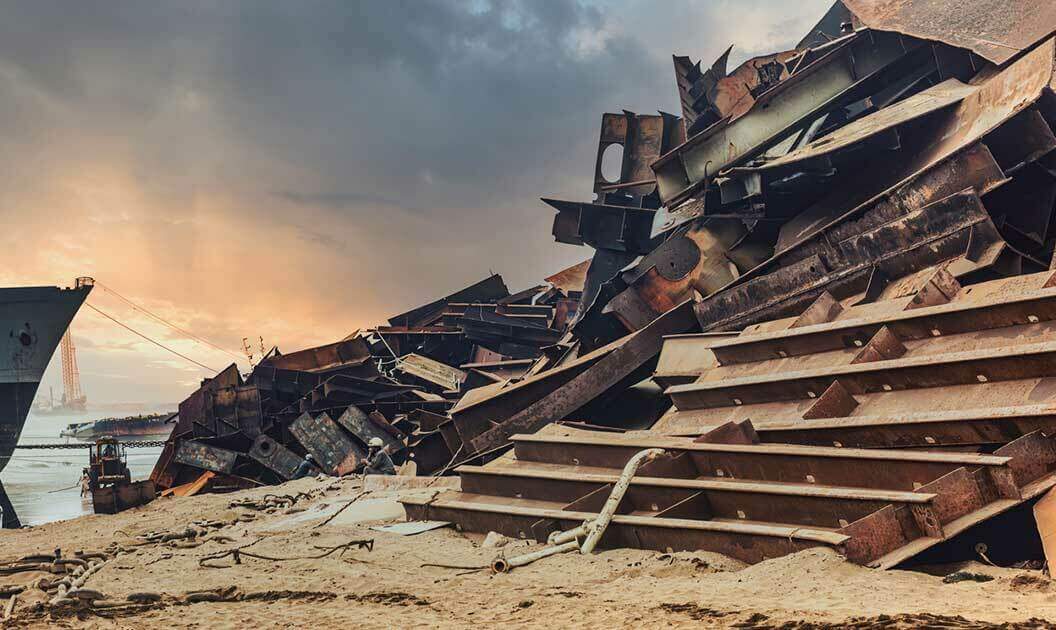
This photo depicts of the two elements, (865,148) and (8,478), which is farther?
(8,478)

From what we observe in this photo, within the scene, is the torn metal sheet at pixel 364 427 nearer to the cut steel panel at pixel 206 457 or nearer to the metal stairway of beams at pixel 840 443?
the cut steel panel at pixel 206 457

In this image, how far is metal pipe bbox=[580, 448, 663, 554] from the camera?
5.24m

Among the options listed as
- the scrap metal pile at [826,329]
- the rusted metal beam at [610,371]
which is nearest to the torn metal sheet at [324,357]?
the scrap metal pile at [826,329]

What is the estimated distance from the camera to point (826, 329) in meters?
6.04

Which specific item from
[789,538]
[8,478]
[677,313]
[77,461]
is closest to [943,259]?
[677,313]

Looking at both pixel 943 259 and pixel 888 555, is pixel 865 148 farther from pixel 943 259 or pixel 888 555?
pixel 888 555

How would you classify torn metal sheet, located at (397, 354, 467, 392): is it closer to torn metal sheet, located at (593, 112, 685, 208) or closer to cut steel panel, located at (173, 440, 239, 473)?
cut steel panel, located at (173, 440, 239, 473)

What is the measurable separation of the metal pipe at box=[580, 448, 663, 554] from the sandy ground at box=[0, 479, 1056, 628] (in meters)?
0.13

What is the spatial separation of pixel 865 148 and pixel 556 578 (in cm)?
556

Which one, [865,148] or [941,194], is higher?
[865,148]

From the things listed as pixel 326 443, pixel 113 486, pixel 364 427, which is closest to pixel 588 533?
pixel 364 427

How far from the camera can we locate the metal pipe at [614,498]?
17.2 feet

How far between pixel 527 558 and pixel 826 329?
292 cm

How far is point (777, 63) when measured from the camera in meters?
12.5
